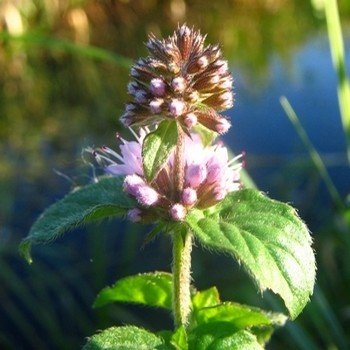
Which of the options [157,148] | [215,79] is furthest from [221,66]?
[157,148]

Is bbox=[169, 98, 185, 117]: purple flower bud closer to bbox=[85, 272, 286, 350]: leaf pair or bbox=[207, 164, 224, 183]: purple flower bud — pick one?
bbox=[207, 164, 224, 183]: purple flower bud

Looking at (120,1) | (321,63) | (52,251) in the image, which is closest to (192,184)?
(52,251)

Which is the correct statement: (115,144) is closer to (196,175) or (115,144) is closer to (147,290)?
(147,290)

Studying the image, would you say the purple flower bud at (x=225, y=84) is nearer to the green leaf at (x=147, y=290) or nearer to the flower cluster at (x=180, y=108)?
the flower cluster at (x=180, y=108)

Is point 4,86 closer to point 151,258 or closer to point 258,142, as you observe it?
point 258,142

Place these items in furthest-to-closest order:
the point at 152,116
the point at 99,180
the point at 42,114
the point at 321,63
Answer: the point at 321,63 → the point at 42,114 → the point at 99,180 → the point at 152,116
